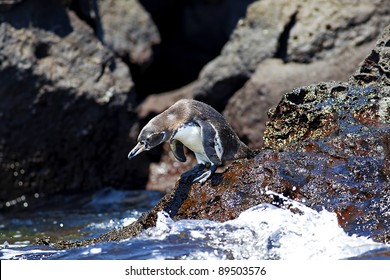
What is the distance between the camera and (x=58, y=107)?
12.0 m

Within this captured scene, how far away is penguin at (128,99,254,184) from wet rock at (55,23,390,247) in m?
0.22

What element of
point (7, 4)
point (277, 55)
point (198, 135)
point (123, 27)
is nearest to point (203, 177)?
point (198, 135)

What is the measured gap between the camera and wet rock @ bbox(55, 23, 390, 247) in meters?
Answer: 6.89

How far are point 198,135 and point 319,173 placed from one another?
107 cm

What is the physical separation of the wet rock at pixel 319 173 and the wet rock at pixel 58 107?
4469mm

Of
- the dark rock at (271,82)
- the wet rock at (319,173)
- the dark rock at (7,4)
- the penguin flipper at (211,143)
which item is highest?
the dark rock at (7,4)

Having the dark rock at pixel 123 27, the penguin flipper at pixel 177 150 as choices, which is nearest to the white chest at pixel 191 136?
the penguin flipper at pixel 177 150

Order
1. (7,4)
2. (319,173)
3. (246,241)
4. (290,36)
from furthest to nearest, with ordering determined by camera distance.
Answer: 1. (290,36)
2. (7,4)
3. (319,173)
4. (246,241)

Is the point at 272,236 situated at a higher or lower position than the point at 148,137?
lower

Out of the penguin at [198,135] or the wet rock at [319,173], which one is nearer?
the wet rock at [319,173]

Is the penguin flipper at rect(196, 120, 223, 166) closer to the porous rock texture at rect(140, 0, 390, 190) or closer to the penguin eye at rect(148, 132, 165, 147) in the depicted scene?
the penguin eye at rect(148, 132, 165, 147)

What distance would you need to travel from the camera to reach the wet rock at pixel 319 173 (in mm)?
6895

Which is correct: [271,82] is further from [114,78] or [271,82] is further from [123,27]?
[123,27]

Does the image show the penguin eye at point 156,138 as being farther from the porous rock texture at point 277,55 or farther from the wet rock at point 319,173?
the porous rock texture at point 277,55
